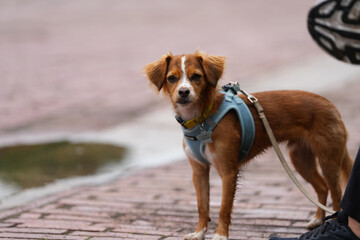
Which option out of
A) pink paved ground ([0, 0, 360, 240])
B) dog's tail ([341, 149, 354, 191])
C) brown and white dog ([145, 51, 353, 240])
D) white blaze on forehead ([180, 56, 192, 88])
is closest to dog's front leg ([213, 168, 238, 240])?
brown and white dog ([145, 51, 353, 240])

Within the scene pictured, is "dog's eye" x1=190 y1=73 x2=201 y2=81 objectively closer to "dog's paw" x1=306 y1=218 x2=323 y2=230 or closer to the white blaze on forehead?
the white blaze on forehead

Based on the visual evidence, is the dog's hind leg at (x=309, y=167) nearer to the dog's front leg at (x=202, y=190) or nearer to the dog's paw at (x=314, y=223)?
the dog's paw at (x=314, y=223)

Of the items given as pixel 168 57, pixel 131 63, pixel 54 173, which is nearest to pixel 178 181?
pixel 54 173

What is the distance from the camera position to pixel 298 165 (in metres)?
4.57

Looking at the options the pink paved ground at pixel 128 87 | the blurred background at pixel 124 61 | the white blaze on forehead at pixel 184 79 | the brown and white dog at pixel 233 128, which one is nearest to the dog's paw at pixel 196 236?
the brown and white dog at pixel 233 128

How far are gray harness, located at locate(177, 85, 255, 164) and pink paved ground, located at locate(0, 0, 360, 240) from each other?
2.18ft

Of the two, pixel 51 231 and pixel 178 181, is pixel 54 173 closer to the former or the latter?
pixel 178 181

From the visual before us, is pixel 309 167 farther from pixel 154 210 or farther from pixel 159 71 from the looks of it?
pixel 159 71

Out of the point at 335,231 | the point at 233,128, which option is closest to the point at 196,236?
the point at 233,128

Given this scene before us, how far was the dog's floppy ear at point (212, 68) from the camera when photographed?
3797 millimetres

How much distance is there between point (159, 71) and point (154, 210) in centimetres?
151

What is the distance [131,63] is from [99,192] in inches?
392

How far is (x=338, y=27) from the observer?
10.3ft

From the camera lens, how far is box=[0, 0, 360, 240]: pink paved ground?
4586 millimetres
